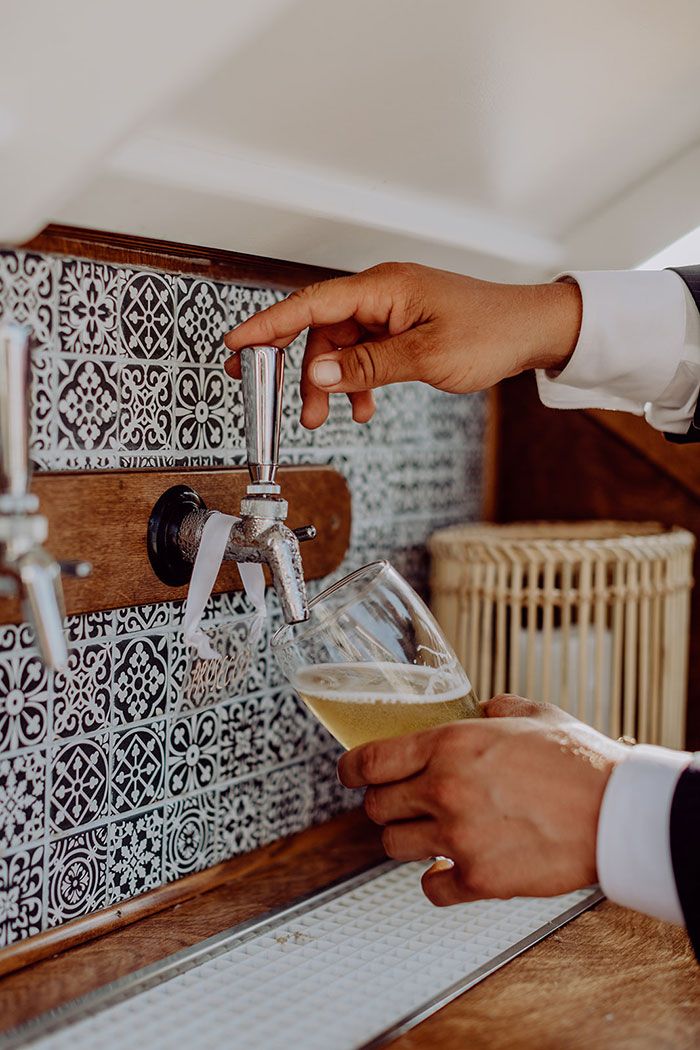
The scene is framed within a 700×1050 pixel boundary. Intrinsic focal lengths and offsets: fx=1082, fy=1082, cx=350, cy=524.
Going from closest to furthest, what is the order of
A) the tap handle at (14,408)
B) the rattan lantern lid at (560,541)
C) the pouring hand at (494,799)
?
the tap handle at (14,408), the pouring hand at (494,799), the rattan lantern lid at (560,541)

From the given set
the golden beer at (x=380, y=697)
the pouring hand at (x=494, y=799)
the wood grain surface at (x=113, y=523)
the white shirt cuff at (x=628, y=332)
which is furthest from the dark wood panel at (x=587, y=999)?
the white shirt cuff at (x=628, y=332)

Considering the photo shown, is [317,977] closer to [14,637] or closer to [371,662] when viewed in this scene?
[371,662]

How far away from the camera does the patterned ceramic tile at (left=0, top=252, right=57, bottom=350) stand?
0.87 metres

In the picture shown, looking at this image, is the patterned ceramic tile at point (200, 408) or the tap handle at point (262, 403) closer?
the tap handle at point (262, 403)

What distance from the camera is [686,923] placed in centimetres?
74

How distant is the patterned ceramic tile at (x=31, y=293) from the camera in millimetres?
874

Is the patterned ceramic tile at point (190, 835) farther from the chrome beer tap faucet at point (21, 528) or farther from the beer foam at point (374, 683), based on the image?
the chrome beer tap faucet at point (21, 528)

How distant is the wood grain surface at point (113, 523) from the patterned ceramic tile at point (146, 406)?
0.03 m

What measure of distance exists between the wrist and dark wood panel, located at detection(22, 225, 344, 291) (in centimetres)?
26

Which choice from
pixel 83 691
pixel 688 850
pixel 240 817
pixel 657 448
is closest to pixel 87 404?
pixel 83 691

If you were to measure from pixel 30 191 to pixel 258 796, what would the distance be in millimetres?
697

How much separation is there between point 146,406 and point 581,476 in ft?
2.85

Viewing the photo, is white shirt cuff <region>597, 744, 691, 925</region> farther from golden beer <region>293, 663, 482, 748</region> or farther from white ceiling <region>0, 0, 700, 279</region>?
white ceiling <region>0, 0, 700, 279</region>

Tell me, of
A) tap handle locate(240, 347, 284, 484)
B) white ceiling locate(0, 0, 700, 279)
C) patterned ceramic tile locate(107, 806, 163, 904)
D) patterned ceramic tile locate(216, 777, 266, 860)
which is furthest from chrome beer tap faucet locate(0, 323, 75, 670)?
patterned ceramic tile locate(216, 777, 266, 860)
